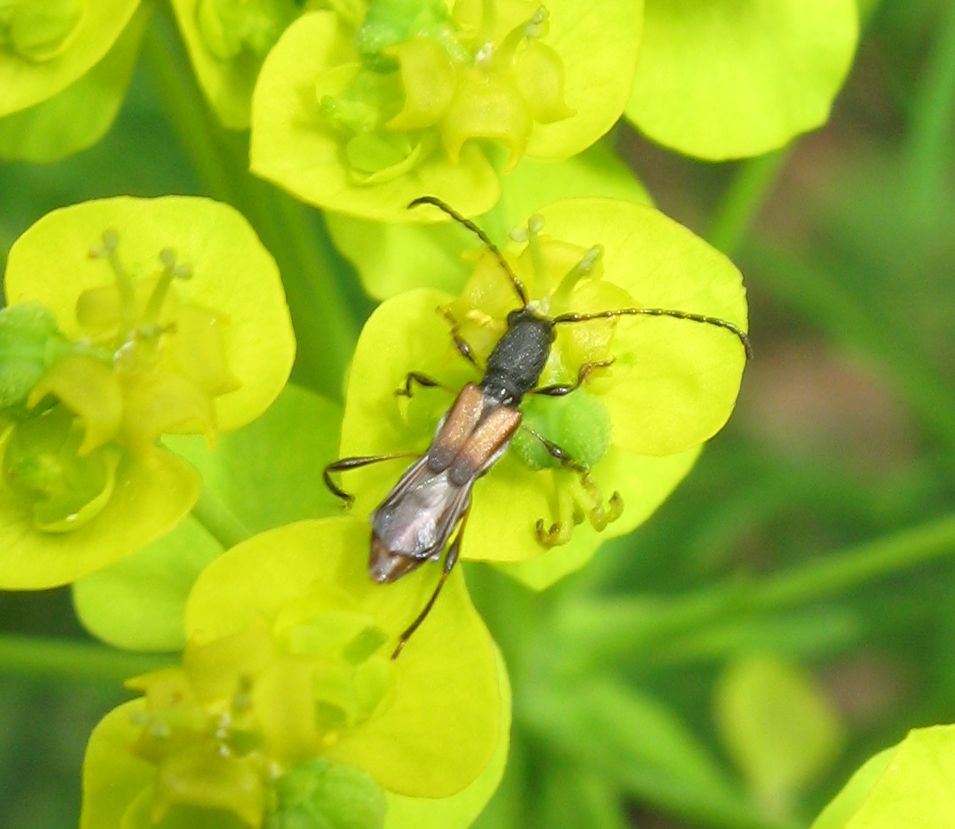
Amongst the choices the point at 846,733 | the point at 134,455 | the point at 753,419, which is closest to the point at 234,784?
→ the point at 134,455

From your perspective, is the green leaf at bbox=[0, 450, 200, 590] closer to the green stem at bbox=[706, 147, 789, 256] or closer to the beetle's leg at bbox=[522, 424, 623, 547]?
the beetle's leg at bbox=[522, 424, 623, 547]

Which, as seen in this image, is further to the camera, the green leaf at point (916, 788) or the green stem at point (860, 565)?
the green stem at point (860, 565)

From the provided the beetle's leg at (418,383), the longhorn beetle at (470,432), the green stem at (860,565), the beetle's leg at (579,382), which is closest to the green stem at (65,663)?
the longhorn beetle at (470,432)

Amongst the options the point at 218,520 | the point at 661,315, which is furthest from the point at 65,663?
the point at 661,315

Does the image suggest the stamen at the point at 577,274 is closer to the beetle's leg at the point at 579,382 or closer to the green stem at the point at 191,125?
the beetle's leg at the point at 579,382

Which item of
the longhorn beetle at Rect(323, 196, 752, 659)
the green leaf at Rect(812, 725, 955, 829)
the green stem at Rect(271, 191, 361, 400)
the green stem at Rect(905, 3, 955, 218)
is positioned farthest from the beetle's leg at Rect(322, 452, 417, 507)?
the green stem at Rect(905, 3, 955, 218)

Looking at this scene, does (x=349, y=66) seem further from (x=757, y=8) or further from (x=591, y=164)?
(x=757, y=8)

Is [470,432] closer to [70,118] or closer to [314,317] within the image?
[314,317]
